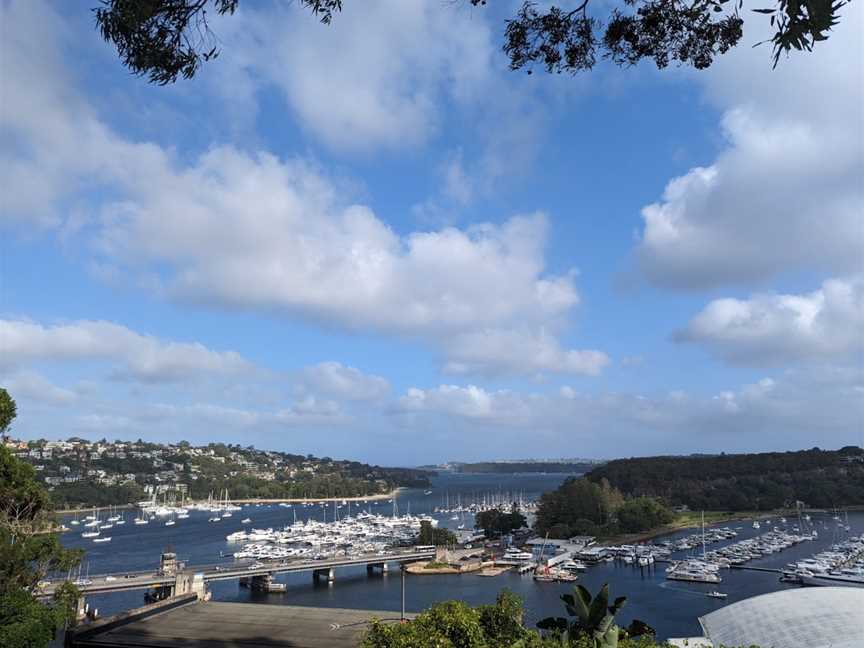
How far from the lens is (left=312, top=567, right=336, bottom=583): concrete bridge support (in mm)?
53588

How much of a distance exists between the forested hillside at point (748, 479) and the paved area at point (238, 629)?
277ft

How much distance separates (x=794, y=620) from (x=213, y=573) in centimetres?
3800

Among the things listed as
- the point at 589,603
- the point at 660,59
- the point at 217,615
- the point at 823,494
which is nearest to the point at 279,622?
the point at 217,615

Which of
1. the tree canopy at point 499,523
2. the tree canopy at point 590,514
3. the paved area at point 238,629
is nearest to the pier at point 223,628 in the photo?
the paved area at point 238,629

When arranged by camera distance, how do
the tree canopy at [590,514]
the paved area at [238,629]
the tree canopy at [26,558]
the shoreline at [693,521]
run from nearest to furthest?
the tree canopy at [26,558] → the paved area at [238,629] → the shoreline at [693,521] → the tree canopy at [590,514]

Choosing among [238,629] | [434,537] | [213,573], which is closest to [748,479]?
[434,537]

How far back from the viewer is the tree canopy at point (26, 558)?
1323cm

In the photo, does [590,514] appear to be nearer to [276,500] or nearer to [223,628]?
[223,628]

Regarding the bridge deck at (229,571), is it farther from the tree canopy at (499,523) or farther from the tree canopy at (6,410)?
the tree canopy at (6,410)

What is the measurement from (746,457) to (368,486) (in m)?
83.8

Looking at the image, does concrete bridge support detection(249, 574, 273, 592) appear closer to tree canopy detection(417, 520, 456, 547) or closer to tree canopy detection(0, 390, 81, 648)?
tree canopy detection(417, 520, 456, 547)

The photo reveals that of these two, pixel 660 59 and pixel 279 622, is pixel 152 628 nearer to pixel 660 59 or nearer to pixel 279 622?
pixel 279 622

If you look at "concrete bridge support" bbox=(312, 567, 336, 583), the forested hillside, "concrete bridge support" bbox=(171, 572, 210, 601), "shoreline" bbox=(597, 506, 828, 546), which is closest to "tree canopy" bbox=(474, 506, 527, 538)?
"shoreline" bbox=(597, 506, 828, 546)

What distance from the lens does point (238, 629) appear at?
20.1 meters
